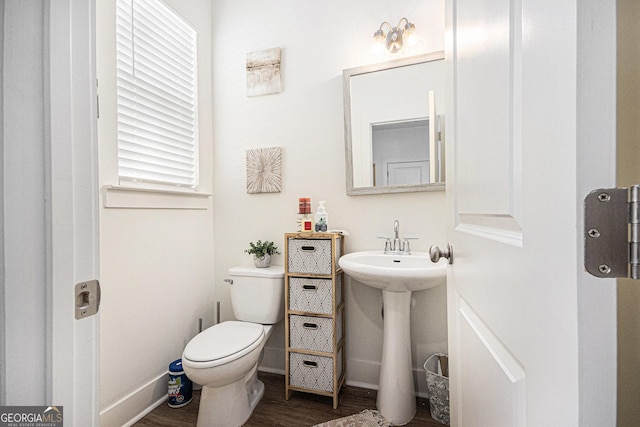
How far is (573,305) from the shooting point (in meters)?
0.31

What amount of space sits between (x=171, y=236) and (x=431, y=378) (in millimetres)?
1685

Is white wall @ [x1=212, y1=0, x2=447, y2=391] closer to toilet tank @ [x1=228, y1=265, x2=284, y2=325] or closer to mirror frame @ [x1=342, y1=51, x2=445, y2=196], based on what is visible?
mirror frame @ [x1=342, y1=51, x2=445, y2=196]

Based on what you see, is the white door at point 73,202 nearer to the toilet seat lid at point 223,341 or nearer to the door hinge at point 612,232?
the door hinge at point 612,232

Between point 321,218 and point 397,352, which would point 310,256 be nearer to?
point 321,218

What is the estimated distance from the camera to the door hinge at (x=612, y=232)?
269mm

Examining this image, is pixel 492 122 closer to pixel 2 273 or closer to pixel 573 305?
pixel 573 305

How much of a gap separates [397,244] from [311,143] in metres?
0.86

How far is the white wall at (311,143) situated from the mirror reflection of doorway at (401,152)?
12 cm

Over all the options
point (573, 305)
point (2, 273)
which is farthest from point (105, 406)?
point (573, 305)

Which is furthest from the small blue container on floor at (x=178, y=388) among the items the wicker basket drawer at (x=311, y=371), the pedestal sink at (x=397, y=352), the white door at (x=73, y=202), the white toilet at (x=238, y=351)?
the white door at (x=73, y=202)

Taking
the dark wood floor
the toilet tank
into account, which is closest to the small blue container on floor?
the dark wood floor

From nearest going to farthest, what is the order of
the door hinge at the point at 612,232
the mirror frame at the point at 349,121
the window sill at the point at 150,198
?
1. the door hinge at the point at 612,232
2. the window sill at the point at 150,198
3. the mirror frame at the point at 349,121

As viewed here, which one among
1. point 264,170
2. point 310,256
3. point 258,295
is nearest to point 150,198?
point 264,170

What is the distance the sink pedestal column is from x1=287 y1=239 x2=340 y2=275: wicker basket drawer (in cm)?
36
